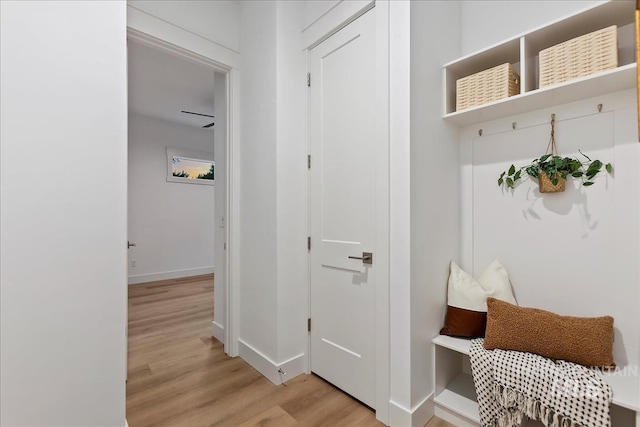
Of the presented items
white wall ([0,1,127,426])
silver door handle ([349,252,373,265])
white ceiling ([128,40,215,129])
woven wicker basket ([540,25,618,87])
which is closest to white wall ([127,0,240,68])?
white ceiling ([128,40,215,129])

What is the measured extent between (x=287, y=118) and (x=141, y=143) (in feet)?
13.6

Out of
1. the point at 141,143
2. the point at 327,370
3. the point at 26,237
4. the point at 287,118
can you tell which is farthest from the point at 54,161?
the point at 141,143

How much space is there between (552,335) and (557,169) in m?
0.82

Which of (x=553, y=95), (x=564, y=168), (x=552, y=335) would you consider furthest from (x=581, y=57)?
(x=552, y=335)

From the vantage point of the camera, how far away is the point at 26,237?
115 cm

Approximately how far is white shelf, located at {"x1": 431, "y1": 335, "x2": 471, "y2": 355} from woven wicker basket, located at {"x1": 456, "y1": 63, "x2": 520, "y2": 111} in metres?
1.33

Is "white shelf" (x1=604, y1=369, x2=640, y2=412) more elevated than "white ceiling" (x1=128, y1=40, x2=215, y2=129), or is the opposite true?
"white ceiling" (x1=128, y1=40, x2=215, y2=129)

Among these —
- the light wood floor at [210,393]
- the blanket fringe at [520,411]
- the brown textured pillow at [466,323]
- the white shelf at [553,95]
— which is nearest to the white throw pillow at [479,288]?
the brown textured pillow at [466,323]

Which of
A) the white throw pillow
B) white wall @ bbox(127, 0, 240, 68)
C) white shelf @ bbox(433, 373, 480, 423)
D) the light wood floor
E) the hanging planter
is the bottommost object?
the light wood floor

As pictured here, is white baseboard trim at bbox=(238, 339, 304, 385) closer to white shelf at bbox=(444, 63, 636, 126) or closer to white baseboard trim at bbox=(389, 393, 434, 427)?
white baseboard trim at bbox=(389, 393, 434, 427)

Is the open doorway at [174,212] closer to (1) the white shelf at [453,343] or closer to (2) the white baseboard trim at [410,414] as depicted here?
(2) the white baseboard trim at [410,414]

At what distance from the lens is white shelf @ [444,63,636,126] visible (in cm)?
128

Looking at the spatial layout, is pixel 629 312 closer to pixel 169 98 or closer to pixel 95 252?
pixel 95 252

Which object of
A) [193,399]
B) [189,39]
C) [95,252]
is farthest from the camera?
[189,39]
